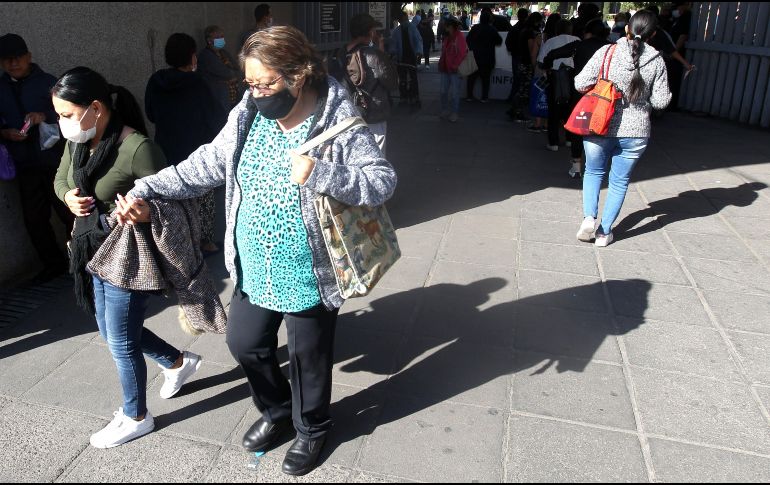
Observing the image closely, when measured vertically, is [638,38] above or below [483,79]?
above

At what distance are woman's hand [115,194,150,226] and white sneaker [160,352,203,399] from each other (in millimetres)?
911

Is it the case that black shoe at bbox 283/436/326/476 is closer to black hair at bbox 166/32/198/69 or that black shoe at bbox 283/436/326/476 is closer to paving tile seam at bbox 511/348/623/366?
paving tile seam at bbox 511/348/623/366

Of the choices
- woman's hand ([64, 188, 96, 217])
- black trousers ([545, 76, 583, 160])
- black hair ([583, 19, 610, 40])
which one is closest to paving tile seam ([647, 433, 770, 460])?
woman's hand ([64, 188, 96, 217])

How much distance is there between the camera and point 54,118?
4.48 metres

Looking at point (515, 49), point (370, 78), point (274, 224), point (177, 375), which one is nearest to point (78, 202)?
point (274, 224)

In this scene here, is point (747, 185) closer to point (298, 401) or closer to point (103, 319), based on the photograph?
point (298, 401)

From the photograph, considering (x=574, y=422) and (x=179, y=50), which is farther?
(x=179, y=50)

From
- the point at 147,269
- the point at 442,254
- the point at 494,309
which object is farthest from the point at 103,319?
the point at 442,254

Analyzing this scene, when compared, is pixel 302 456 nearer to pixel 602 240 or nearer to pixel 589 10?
pixel 602 240

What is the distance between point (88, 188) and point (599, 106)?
11.8 ft

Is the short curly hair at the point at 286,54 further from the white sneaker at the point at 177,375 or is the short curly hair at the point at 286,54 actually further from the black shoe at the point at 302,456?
the white sneaker at the point at 177,375

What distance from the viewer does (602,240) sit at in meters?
5.14

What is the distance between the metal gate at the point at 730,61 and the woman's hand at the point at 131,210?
1040 cm

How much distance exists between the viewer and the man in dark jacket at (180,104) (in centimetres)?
483
